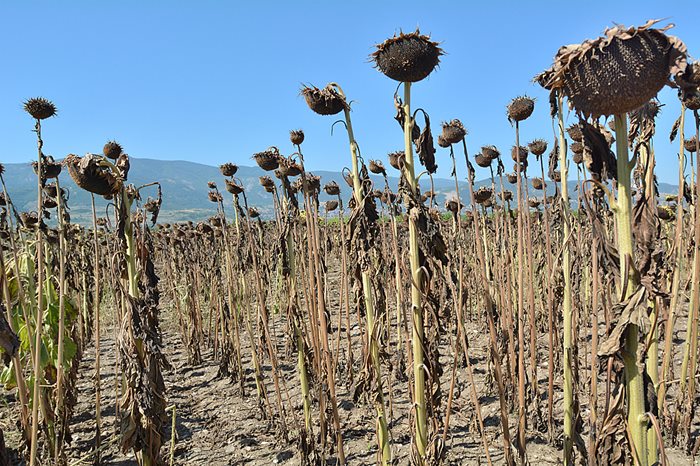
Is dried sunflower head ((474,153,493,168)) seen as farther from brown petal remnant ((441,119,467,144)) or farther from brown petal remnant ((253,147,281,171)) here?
brown petal remnant ((253,147,281,171))

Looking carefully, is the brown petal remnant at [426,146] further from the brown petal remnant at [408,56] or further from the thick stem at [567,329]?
the thick stem at [567,329]

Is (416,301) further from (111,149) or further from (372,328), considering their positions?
(111,149)

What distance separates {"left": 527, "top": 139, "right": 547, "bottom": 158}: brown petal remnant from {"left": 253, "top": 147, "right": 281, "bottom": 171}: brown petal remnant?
2.32 metres

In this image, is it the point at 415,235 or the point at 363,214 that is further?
the point at 363,214

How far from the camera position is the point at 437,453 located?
8.72 feet

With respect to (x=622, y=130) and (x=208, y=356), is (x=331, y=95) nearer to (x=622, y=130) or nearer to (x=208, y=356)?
→ (x=622, y=130)

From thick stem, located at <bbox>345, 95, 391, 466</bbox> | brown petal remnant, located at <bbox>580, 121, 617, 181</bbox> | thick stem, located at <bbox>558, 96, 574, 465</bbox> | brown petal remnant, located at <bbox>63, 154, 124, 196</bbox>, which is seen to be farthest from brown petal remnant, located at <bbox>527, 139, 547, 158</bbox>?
brown petal remnant, located at <bbox>63, 154, 124, 196</bbox>

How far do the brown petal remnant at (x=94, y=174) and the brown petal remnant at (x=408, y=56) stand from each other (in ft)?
4.69

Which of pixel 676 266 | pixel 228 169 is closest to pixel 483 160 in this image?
pixel 676 266

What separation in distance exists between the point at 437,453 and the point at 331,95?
6.78 ft

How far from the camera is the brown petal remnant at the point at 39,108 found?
11.8 ft

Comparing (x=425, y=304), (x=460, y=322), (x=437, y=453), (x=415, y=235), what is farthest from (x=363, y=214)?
(x=437, y=453)

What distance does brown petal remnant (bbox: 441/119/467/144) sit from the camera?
3.63 m

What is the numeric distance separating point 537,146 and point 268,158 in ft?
8.08
